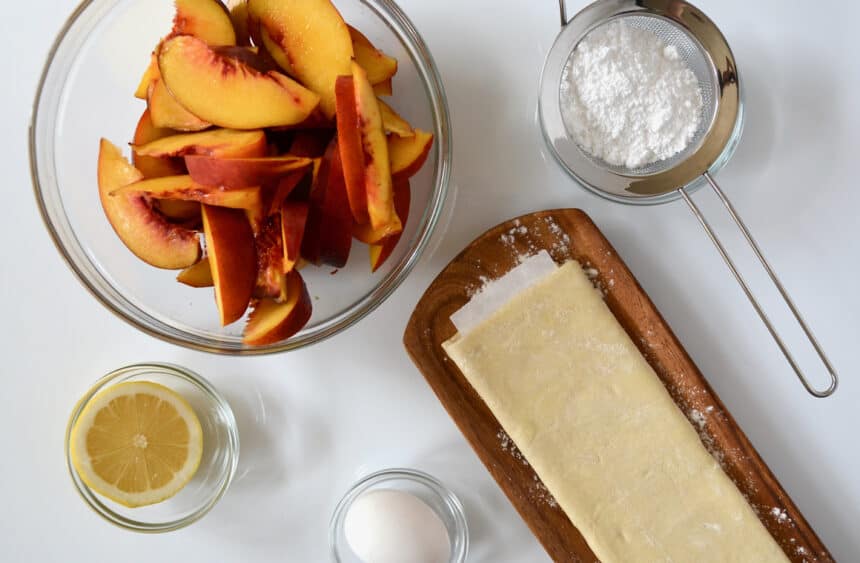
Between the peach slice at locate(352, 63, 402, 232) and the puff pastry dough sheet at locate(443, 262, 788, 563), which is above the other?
the peach slice at locate(352, 63, 402, 232)

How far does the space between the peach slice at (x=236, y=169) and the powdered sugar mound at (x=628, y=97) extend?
45 cm

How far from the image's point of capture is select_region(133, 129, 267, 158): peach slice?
0.90 m

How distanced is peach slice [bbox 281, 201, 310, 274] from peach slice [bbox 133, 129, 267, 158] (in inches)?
2.9

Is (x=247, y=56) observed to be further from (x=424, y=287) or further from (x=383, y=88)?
(x=424, y=287)

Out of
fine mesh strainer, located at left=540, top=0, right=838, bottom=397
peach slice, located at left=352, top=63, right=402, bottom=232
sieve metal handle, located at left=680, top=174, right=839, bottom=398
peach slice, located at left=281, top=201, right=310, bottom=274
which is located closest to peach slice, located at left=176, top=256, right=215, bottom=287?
peach slice, located at left=281, top=201, right=310, bottom=274

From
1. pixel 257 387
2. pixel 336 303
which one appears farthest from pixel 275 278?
pixel 257 387

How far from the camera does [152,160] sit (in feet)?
3.15

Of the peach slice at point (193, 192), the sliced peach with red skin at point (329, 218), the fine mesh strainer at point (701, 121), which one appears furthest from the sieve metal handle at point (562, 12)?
the peach slice at point (193, 192)

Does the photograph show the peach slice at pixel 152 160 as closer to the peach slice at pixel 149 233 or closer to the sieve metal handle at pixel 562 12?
the peach slice at pixel 149 233

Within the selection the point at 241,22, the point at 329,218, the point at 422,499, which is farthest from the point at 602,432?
the point at 241,22

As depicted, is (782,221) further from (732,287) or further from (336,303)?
(336,303)

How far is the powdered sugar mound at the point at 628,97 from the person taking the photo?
1108 millimetres

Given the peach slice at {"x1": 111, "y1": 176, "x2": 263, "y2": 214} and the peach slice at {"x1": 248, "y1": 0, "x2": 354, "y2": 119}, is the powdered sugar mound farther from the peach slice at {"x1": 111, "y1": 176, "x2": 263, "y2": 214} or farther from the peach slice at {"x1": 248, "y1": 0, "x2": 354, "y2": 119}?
the peach slice at {"x1": 111, "y1": 176, "x2": 263, "y2": 214}

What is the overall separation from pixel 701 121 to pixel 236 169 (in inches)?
27.1
